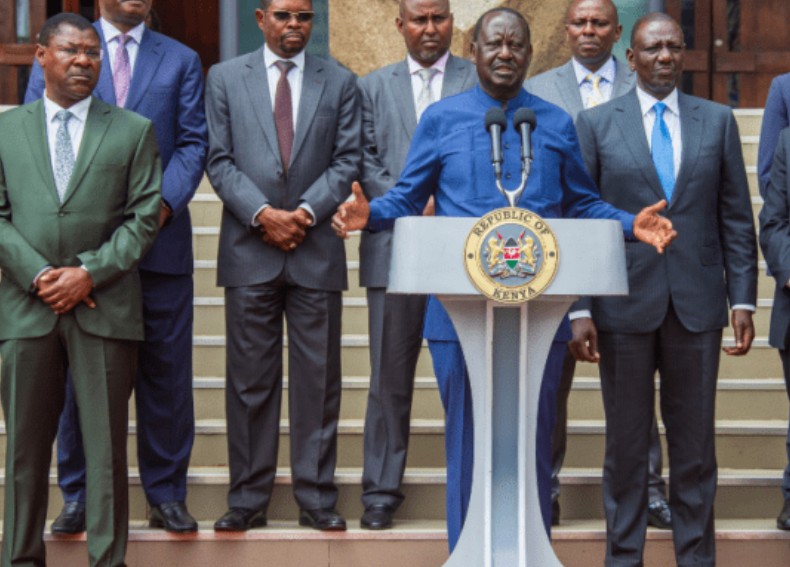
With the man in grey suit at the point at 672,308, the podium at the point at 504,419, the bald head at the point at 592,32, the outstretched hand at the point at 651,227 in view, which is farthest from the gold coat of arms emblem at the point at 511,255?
the bald head at the point at 592,32

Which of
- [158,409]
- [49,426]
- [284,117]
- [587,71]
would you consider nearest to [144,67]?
[284,117]

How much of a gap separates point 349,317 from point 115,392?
2.26 metres

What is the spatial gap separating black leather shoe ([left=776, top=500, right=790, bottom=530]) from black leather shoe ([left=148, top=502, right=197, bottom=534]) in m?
2.19

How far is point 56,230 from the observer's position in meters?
5.72

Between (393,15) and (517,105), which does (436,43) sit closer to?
(517,105)

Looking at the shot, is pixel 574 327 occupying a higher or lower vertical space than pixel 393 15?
lower

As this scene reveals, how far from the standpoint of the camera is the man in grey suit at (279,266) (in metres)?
6.34

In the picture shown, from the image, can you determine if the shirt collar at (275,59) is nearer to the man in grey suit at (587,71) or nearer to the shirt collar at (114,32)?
the shirt collar at (114,32)

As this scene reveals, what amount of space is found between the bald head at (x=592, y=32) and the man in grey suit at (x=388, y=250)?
1.61 ft

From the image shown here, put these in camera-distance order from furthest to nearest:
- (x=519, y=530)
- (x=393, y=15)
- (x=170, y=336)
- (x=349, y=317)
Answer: (x=393, y=15) < (x=349, y=317) < (x=170, y=336) < (x=519, y=530)

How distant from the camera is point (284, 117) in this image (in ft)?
21.5

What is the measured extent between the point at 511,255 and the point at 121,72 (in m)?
2.35

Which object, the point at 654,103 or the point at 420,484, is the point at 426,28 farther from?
the point at 420,484

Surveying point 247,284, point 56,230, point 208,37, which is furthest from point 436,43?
point 208,37
